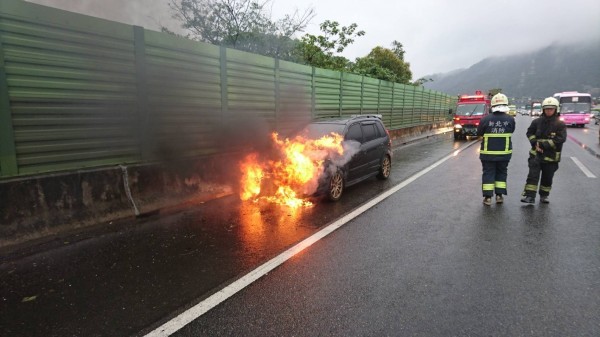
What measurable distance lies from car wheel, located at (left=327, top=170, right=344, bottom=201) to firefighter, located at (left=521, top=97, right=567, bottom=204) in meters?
3.25

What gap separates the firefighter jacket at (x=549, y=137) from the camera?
6.29 meters

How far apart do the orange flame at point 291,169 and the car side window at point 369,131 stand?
125 centimetres

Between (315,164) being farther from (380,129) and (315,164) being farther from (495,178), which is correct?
(495,178)

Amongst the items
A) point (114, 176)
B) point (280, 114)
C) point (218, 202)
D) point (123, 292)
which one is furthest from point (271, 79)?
point (123, 292)

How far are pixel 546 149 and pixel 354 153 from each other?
342 centimetres

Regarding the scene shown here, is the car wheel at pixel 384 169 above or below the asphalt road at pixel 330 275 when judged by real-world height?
above

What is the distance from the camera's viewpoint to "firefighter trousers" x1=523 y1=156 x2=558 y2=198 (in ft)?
21.0

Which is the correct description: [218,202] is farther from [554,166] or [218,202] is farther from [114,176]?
[554,166]

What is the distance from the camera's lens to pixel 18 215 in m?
4.59

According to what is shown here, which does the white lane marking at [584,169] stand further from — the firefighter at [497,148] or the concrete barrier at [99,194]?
the concrete barrier at [99,194]

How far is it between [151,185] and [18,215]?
1907 millimetres

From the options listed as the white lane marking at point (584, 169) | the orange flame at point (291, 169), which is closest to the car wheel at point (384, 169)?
the orange flame at point (291, 169)

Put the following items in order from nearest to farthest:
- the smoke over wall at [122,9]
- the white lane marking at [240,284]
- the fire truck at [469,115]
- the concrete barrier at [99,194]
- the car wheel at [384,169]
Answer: the white lane marking at [240,284], the concrete barrier at [99,194], the smoke over wall at [122,9], the car wheel at [384,169], the fire truck at [469,115]

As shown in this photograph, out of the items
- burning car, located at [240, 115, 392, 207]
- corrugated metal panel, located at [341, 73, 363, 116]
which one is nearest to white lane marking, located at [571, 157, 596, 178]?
burning car, located at [240, 115, 392, 207]
